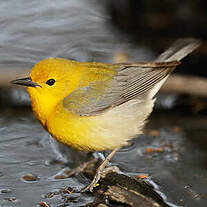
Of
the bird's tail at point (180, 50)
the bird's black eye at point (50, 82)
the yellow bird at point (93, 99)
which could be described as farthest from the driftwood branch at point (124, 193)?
the bird's tail at point (180, 50)

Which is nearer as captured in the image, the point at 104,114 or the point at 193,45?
the point at 104,114

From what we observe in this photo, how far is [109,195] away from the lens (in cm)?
428

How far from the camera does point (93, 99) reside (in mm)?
4840

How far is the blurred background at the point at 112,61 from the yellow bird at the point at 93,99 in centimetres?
56

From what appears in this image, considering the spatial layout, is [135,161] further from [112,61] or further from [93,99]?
[112,61]

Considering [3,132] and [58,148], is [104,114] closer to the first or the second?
[58,148]

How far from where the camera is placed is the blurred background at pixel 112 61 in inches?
190

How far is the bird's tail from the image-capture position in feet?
Result: 17.8

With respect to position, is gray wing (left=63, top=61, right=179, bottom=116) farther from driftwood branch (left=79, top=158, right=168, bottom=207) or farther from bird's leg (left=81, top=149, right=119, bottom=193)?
driftwood branch (left=79, top=158, right=168, bottom=207)

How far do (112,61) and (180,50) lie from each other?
2.94 m

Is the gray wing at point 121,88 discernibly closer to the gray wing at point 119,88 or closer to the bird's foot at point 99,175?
the gray wing at point 119,88

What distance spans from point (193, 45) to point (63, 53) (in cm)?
374

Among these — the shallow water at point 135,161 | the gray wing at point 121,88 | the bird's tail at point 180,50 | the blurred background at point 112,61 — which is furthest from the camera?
the bird's tail at point 180,50

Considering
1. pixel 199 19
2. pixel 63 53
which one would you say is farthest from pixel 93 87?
pixel 199 19
